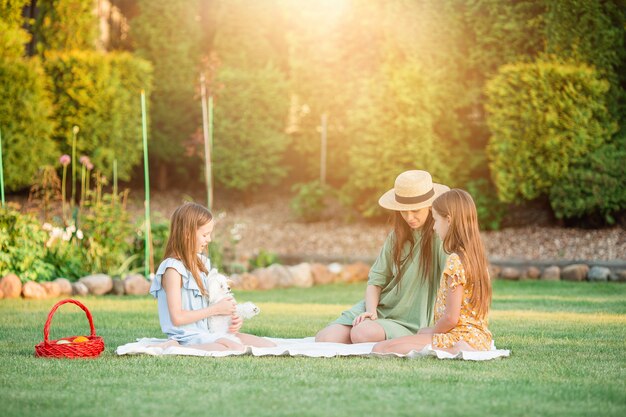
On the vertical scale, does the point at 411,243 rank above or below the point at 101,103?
below

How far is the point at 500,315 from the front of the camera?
300 inches

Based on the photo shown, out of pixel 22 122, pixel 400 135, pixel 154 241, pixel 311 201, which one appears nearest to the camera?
pixel 154 241

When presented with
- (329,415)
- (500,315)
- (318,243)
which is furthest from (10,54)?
(329,415)

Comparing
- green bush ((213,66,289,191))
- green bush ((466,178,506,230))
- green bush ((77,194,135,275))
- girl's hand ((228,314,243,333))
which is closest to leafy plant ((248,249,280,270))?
green bush ((77,194,135,275))

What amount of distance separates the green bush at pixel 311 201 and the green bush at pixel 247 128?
168cm

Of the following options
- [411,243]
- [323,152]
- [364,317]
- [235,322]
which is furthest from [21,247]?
[323,152]

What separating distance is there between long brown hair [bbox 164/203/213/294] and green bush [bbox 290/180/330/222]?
932 centimetres

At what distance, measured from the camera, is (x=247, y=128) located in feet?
53.1

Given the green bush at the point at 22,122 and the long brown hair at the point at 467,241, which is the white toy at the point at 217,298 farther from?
the green bush at the point at 22,122

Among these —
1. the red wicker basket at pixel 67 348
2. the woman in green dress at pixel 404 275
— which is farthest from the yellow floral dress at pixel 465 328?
the red wicker basket at pixel 67 348

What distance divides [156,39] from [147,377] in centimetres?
1330

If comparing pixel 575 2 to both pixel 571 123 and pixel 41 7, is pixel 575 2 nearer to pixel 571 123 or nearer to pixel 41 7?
pixel 571 123

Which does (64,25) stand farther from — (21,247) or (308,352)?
(308,352)

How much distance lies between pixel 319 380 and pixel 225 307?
3.64ft
